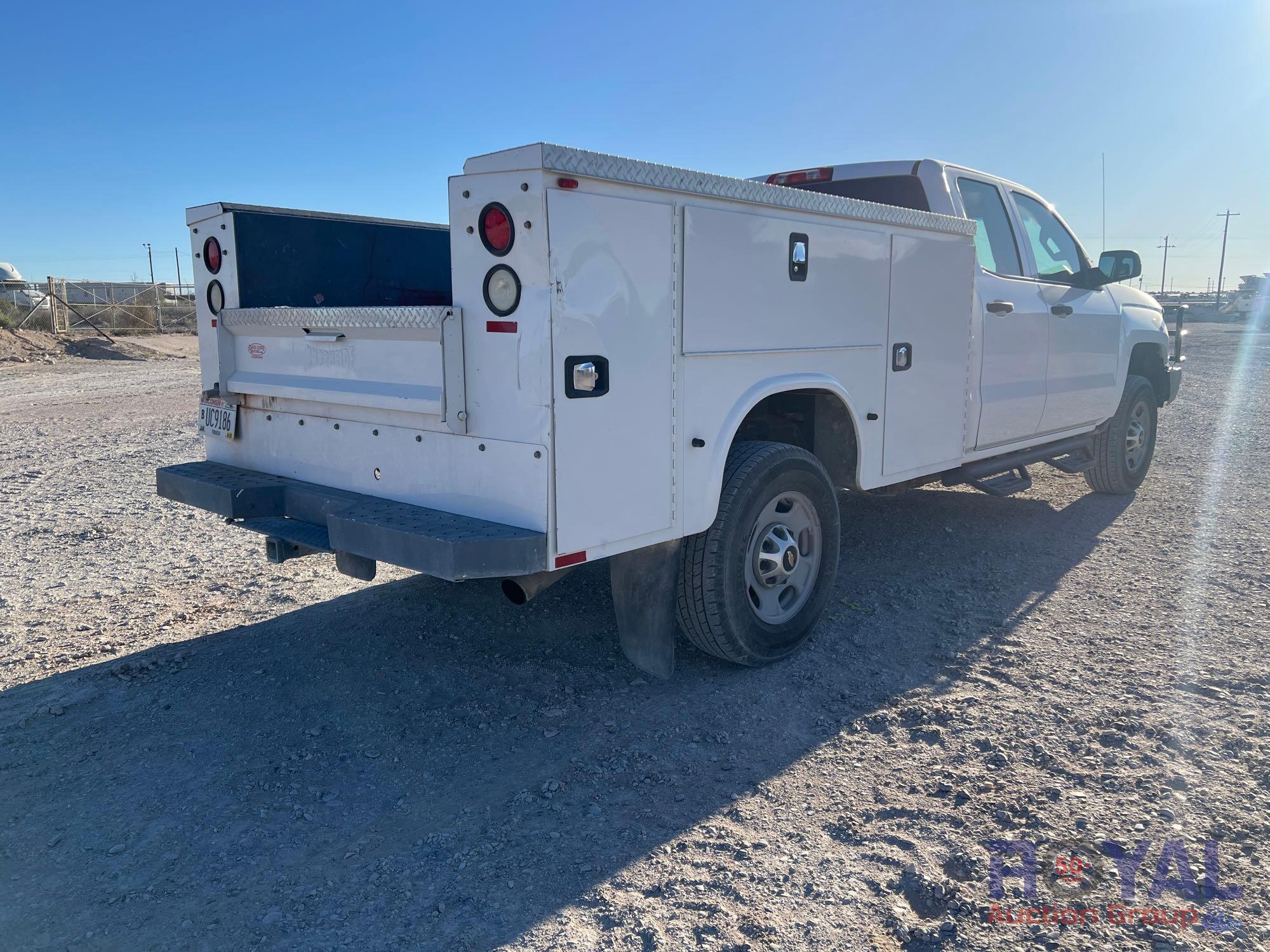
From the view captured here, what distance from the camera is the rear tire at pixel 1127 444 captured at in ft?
25.1

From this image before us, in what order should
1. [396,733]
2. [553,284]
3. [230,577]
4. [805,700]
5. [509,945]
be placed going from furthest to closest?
[230,577], [805,700], [396,733], [553,284], [509,945]

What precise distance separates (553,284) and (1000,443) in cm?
392

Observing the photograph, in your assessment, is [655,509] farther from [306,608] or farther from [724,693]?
[306,608]

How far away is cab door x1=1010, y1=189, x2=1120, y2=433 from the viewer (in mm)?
6426

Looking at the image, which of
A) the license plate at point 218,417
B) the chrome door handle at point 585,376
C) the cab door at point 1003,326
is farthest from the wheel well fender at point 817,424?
the license plate at point 218,417

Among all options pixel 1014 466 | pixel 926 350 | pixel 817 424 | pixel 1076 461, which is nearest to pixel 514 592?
pixel 817 424

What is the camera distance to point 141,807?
128 inches

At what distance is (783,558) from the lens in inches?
173

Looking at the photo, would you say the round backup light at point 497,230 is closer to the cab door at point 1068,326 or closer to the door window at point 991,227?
the door window at point 991,227

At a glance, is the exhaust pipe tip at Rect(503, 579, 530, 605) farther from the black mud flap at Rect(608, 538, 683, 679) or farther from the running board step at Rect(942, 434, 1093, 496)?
the running board step at Rect(942, 434, 1093, 496)

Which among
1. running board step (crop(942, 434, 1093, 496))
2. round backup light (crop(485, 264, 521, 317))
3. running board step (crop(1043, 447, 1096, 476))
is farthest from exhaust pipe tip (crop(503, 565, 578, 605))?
running board step (crop(1043, 447, 1096, 476))

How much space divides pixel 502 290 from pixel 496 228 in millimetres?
206

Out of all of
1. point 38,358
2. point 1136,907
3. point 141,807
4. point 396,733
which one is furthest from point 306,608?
point 38,358

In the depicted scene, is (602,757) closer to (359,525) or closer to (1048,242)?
(359,525)
